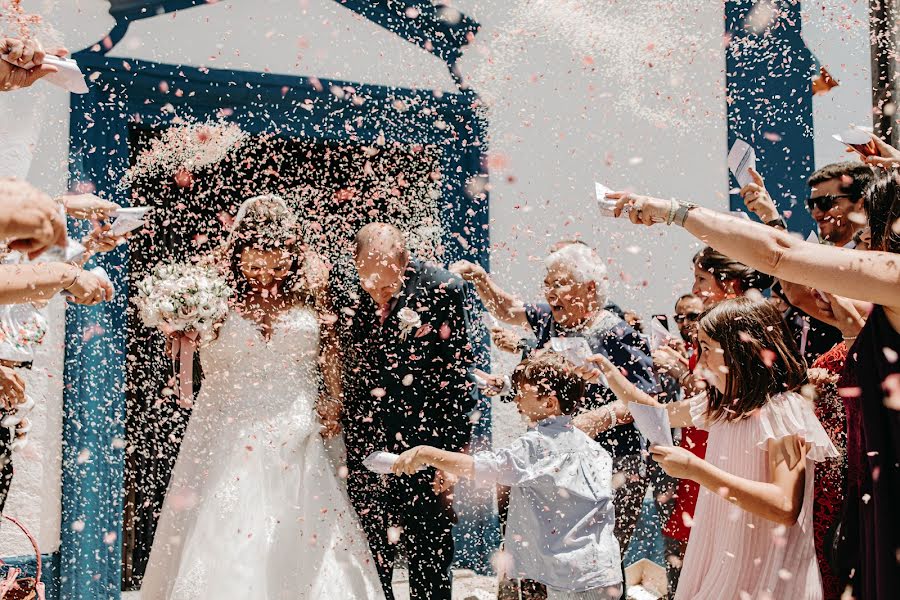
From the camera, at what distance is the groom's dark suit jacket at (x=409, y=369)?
4125 millimetres

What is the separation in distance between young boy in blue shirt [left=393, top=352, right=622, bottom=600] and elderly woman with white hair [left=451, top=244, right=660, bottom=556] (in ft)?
1.62

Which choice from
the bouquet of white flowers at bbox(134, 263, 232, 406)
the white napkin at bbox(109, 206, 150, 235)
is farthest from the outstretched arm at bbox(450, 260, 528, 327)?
the white napkin at bbox(109, 206, 150, 235)

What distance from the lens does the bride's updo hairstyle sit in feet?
13.8

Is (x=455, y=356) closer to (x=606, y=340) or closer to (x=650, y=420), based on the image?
(x=606, y=340)

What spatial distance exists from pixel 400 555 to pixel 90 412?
2.31 metres

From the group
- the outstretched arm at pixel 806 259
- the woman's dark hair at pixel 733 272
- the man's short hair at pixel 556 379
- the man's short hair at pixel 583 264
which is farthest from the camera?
the man's short hair at pixel 583 264

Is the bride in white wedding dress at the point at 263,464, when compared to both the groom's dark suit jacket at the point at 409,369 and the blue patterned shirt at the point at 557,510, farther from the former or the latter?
the blue patterned shirt at the point at 557,510

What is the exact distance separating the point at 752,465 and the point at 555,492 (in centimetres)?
91

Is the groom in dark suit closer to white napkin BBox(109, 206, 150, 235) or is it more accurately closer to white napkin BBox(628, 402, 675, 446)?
white napkin BBox(109, 206, 150, 235)

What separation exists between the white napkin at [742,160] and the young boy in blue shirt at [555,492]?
1.18 m

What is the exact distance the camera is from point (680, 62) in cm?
565

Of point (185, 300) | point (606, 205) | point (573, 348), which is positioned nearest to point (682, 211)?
point (606, 205)

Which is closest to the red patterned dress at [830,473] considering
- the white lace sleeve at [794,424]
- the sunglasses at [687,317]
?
the white lace sleeve at [794,424]

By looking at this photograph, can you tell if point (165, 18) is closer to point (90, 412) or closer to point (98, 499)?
point (90, 412)
